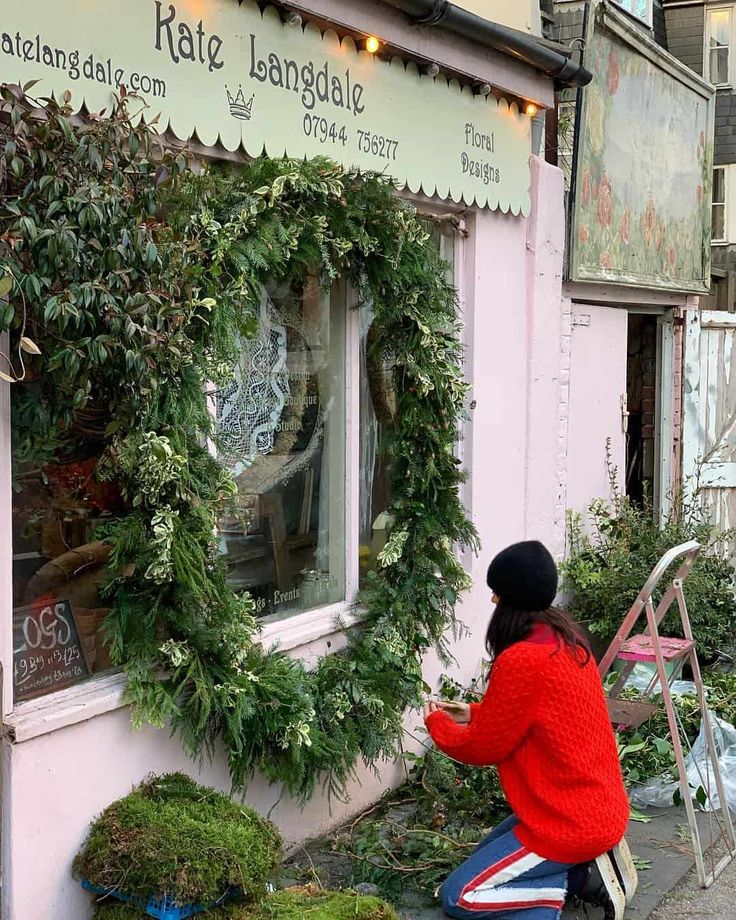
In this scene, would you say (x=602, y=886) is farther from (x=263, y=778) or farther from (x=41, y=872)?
(x=41, y=872)

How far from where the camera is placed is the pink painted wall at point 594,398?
7309 mm

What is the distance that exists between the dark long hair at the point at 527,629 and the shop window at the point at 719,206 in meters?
13.9

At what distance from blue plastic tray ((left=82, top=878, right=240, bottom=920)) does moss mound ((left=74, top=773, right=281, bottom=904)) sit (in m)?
0.02

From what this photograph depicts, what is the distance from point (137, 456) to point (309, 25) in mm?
2021

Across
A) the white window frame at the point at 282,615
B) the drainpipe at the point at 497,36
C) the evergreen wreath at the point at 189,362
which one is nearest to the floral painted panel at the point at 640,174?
the drainpipe at the point at 497,36

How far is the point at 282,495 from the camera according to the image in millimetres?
4848


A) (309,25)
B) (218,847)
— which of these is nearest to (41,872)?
(218,847)

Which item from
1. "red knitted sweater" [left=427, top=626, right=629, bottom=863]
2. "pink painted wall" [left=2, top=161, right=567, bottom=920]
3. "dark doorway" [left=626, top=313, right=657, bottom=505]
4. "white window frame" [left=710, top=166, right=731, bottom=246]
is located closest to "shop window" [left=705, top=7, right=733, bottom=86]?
"white window frame" [left=710, top=166, right=731, bottom=246]

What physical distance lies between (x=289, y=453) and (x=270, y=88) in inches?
57.7

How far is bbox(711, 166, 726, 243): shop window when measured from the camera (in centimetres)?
1652

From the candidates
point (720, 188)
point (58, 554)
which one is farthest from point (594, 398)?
point (720, 188)

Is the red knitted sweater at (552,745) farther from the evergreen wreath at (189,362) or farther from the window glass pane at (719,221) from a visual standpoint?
the window glass pane at (719,221)

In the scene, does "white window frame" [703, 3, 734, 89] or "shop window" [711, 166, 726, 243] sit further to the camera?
"shop window" [711, 166, 726, 243]

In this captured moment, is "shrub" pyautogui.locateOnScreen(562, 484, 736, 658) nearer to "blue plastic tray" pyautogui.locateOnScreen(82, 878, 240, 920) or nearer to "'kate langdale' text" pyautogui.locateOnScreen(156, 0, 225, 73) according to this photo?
"blue plastic tray" pyautogui.locateOnScreen(82, 878, 240, 920)
